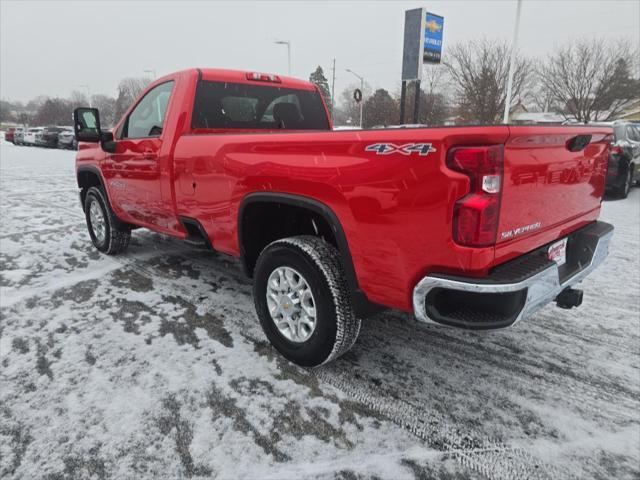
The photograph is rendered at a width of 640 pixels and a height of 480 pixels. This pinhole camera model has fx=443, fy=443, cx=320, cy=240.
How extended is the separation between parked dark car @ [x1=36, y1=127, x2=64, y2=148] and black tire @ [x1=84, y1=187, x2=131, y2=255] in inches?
1043

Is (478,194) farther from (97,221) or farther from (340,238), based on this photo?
(97,221)

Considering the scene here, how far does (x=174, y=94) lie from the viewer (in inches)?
146

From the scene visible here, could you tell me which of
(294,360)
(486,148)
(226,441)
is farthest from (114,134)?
(486,148)

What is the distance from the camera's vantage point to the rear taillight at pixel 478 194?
1.83 meters

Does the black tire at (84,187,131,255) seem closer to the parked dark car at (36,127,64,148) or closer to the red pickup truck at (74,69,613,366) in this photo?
the red pickup truck at (74,69,613,366)

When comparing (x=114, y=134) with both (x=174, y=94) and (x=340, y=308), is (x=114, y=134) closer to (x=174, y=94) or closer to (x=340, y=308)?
(x=174, y=94)

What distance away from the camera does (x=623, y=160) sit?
29.6 feet

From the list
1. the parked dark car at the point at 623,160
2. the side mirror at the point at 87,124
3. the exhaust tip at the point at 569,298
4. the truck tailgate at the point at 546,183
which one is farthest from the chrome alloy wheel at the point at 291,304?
the parked dark car at the point at 623,160

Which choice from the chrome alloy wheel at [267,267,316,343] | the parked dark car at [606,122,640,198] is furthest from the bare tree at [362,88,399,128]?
the chrome alloy wheel at [267,267,316,343]

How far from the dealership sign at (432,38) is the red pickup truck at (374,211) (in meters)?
23.1

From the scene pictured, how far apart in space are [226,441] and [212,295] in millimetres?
1925

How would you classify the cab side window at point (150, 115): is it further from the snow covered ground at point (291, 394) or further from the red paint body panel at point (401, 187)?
the snow covered ground at point (291, 394)

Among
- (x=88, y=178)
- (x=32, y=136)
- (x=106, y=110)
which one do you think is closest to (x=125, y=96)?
(x=106, y=110)

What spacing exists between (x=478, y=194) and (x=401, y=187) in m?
0.34
